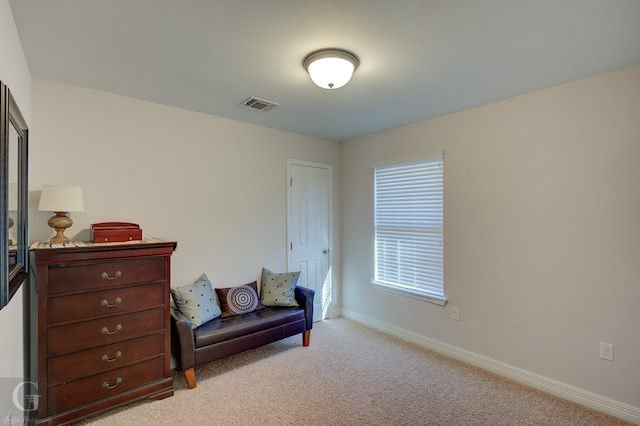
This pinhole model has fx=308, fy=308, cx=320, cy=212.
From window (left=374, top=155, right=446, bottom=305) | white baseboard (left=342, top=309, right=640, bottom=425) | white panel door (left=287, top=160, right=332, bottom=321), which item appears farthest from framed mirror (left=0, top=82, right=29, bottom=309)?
white baseboard (left=342, top=309, right=640, bottom=425)

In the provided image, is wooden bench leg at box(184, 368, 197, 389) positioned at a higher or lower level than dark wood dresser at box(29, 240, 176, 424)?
lower

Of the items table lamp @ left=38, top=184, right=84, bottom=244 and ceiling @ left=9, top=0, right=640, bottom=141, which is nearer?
ceiling @ left=9, top=0, right=640, bottom=141

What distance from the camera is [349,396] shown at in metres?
2.45

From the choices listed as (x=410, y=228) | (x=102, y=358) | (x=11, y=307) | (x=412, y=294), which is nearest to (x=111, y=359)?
(x=102, y=358)

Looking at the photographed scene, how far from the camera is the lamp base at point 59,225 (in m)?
2.22

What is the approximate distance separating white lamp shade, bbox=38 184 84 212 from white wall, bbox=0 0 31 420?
537 mm

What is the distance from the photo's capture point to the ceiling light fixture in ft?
6.48

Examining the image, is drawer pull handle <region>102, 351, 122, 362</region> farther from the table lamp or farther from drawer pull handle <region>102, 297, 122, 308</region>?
the table lamp

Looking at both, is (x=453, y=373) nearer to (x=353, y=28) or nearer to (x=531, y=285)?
(x=531, y=285)

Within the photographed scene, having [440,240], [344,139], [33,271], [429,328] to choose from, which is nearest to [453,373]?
[429,328]

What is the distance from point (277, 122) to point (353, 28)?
190 cm

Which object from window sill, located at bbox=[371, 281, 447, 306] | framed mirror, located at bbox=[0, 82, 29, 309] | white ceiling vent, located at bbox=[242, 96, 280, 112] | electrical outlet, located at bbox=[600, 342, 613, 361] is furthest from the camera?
window sill, located at bbox=[371, 281, 447, 306]

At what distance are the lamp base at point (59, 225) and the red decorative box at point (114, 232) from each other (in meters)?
0.16

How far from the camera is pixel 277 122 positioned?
3.51 m
